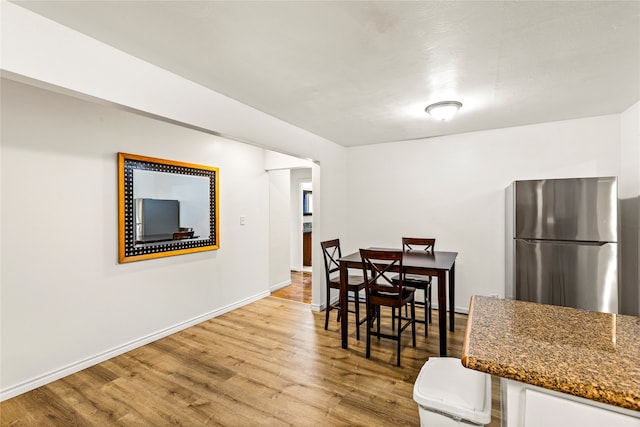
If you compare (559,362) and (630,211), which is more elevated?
(630,211)

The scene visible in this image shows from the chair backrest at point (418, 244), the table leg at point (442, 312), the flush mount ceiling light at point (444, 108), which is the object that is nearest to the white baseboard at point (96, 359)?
the chair backrest at point (418, 244)

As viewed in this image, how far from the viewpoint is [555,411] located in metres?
0.87

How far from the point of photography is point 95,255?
2791 mm

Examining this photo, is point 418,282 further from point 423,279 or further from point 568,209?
point 568,209

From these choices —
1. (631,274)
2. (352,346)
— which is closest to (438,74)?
(352,346)

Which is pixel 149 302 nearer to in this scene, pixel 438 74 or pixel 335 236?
pixel 335 236

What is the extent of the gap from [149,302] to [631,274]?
16.0 feet

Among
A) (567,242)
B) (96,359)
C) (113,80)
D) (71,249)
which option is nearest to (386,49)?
(113,80)

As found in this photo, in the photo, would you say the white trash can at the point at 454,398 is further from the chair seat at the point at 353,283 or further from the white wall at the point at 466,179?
the white wall at the point at 466,179

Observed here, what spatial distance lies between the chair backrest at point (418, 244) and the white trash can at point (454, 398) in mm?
2415

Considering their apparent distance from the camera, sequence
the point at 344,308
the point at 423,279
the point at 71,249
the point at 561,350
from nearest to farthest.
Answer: the point at 561,350, the point at 71,249, the point at 344,308, the point at 423,279

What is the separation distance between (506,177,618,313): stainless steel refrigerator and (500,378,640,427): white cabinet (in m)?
2.49

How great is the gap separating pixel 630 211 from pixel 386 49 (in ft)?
9.84

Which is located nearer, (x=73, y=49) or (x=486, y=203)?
(x=73, y=49)
